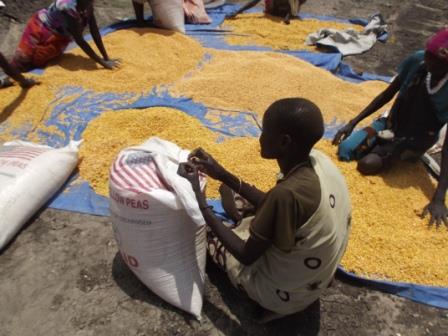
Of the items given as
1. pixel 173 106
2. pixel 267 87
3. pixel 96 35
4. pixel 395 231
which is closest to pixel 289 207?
pixel 395 231

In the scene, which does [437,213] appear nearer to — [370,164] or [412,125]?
[370,164]

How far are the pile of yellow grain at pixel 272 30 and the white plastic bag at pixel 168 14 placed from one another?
66 centimetres

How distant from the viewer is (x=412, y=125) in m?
2.74

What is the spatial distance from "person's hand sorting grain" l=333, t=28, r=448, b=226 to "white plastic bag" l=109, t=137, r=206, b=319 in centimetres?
155

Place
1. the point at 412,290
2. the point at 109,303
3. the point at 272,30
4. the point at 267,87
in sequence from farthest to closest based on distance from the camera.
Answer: the point at 272,30 → the point at 267,87 → the point at 412,290 → the point at 109,303

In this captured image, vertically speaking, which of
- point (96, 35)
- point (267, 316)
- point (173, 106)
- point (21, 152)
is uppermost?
point (96, 35)

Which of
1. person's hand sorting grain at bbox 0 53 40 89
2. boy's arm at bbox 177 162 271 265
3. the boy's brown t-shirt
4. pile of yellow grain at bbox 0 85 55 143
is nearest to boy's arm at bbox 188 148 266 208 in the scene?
boy's arm at bbox 177 162 271 265

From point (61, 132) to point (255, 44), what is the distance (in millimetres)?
2700

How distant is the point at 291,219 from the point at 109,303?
109 cm

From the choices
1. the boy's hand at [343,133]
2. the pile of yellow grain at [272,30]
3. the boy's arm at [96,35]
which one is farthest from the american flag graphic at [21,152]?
the pile of yellow grain at [272,30]

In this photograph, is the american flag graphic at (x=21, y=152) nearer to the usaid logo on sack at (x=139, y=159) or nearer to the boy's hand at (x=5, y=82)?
the usaid logo on sack at (x=139, y=159)

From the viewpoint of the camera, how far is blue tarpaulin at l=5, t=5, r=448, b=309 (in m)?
2.07

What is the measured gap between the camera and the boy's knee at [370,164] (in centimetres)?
273

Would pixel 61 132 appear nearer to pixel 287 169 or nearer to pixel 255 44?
pixel 287 169
